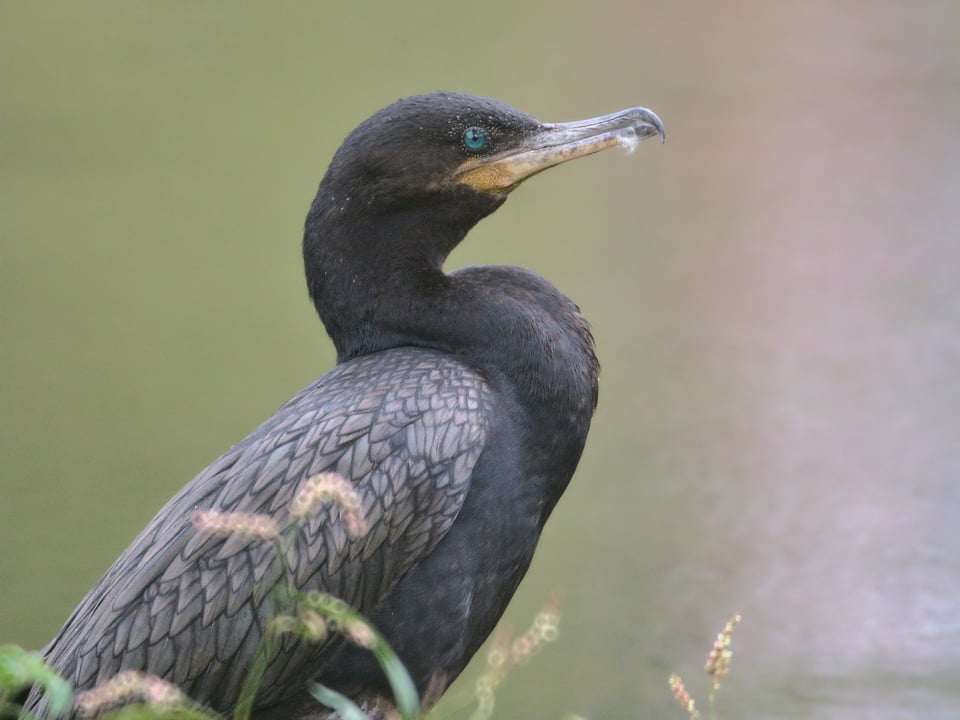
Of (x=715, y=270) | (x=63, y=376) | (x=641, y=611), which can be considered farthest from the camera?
(x=715, y=270)

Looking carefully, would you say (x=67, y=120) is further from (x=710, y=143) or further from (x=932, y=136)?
(x=932, y=136)

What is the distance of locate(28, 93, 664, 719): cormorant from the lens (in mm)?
3289

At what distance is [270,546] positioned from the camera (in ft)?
10.7

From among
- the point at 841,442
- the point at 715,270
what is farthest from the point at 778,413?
the point at 715,270

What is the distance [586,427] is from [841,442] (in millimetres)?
4104

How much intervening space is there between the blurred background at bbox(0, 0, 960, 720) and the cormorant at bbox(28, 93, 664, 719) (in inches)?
96.8

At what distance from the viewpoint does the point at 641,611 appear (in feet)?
21.3

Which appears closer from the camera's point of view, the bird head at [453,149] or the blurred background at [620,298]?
the bird head at [453,149]

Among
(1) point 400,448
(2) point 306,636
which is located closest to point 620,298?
(1) point 400,448

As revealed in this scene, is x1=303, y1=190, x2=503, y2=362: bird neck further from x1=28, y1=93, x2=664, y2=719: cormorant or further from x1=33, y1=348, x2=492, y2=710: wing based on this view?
x1=33, y1=348, x2=492, y2=710: wing

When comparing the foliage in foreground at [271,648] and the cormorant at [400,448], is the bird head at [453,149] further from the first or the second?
the foliage in foreground at [271,648]

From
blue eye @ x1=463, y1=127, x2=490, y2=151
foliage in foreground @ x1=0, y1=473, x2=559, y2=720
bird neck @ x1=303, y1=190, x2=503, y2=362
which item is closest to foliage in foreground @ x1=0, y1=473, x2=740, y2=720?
foliage in foreground @ x1=0, y1=473, x2=559, y2=720

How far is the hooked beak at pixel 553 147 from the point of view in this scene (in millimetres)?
3891

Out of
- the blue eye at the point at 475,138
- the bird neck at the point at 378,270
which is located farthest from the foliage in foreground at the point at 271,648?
the blue eye at the point at 475,138
